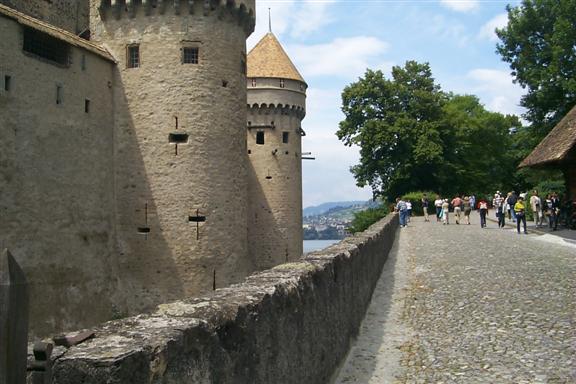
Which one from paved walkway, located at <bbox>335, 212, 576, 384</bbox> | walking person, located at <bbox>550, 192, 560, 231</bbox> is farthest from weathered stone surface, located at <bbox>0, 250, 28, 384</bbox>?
walking person, located at <bbox>550, 192, 560, 231</bbox>

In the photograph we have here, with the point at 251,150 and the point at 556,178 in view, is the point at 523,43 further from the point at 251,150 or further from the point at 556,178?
the point at 251,150

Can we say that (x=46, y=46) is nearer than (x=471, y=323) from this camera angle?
No

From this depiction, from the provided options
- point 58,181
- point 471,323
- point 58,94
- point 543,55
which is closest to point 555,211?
point 543,55

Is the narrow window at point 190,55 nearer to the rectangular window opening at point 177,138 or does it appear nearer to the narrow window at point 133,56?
the narrow window at point 133,56

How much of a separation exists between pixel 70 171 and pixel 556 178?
35204mm

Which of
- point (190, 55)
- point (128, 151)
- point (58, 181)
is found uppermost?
point (190, 55)

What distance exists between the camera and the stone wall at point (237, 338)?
7.21 ft

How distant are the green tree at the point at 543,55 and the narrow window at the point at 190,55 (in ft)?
65.7

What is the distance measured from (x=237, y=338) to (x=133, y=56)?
18409 millimetres

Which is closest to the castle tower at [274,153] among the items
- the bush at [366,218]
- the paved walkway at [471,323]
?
the bush at [366,218]

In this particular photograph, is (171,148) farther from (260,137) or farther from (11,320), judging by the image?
(11,320)

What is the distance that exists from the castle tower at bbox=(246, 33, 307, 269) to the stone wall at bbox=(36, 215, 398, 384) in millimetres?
23362

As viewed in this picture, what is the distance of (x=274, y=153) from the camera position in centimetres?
3120

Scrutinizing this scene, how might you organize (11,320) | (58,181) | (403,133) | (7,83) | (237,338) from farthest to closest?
1. (403,133)
2. (58,181)
3. (7,83)
4. (237,338)
5. (11,320)
